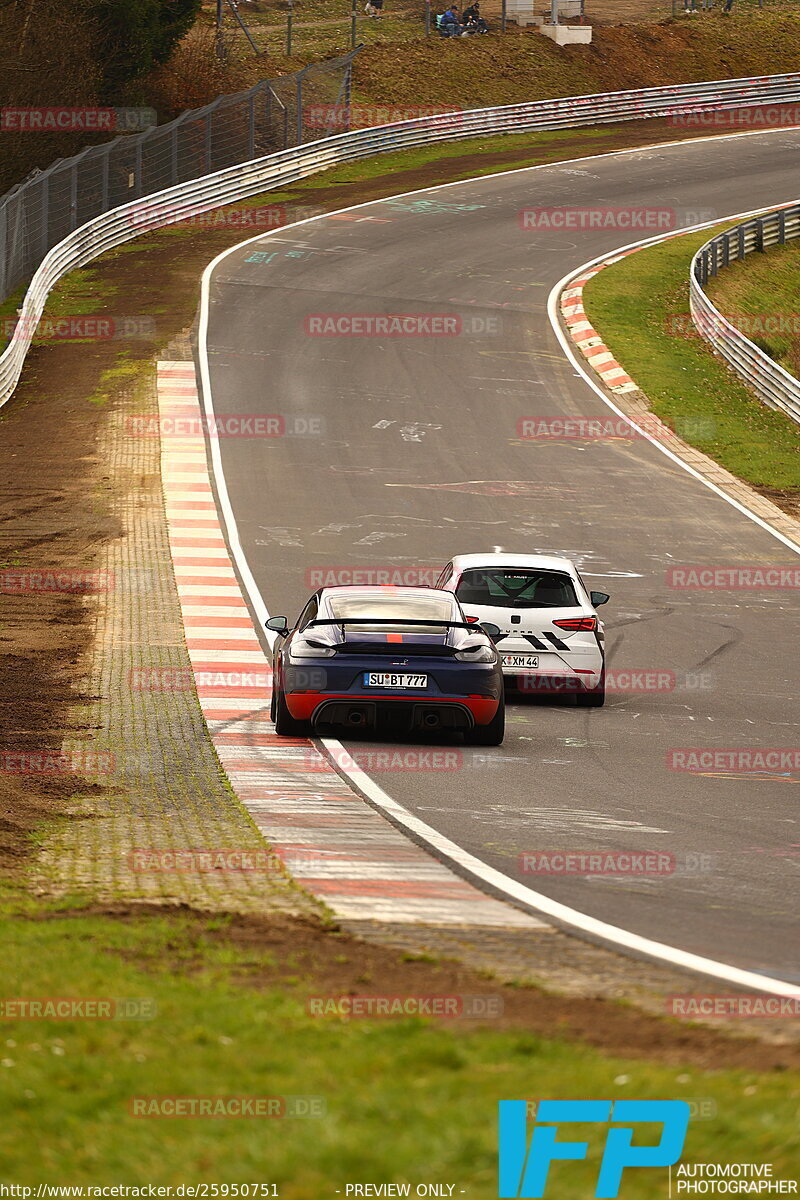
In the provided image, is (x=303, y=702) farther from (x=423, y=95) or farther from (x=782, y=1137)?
(x=423, y=95)

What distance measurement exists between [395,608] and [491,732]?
4.82 feet

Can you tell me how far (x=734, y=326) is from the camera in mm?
41438

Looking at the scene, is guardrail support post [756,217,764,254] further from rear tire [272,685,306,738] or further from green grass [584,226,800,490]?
rear tire [272,685,306,738]

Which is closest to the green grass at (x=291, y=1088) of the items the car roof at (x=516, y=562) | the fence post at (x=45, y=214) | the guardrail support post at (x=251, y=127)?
the car roof at (x=516, y=562)

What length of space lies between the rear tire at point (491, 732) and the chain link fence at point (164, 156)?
26362mm

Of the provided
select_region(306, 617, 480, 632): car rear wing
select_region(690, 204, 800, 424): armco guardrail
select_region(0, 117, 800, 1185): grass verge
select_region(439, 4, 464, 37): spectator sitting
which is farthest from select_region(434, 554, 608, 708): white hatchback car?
select_region(439, 4, 464, 37): spectator sitting

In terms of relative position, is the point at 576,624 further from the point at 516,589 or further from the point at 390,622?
the point at 390,622

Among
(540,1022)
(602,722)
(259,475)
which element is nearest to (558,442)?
(259,475)

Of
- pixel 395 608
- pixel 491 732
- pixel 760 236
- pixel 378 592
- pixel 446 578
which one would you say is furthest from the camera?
pixel 760 236

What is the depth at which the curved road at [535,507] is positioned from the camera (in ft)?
31.2

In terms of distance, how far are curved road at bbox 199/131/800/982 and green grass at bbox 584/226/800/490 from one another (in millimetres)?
1656

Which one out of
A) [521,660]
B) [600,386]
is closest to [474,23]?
[600,386]

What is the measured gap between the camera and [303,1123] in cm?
443

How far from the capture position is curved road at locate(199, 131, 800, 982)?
31.2 feet
